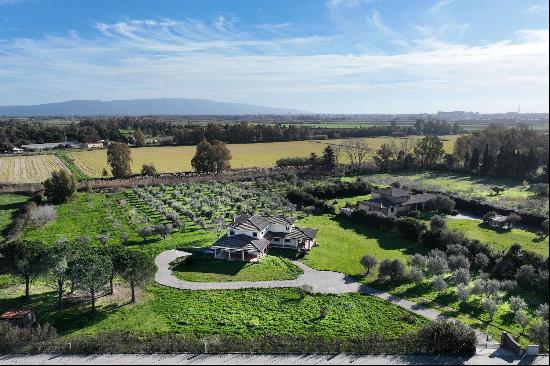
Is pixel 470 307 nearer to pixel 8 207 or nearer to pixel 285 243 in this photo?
pixel 285 243

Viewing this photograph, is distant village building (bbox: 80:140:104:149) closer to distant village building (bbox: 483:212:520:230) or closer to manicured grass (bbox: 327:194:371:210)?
manicured grass (bbox: 327:194:371:210)

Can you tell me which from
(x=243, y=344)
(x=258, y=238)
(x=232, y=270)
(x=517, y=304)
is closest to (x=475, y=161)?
(x=258, y=238)

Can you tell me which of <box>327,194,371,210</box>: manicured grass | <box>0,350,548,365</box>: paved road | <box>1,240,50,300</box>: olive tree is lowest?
<box>0,350,548,365</box>: paved road

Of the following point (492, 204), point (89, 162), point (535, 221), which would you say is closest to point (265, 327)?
point (535, 221)

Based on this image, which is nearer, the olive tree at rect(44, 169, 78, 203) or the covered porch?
the covered porch

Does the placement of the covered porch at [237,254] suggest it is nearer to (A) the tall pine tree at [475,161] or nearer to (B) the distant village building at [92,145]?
(A) the tall pine tree at [475,161]

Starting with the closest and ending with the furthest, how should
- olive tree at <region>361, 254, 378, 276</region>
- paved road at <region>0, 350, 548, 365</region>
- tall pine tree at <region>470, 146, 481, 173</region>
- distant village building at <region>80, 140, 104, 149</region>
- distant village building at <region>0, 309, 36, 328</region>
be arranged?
paved road at <region>0, 350, 548, 365</region>
distant village building at <region>0, 309, 36, 328</region>
olive tree at <region>361, 254, 378, 276</region>
tall pine tree at <region>470, 146, 481, 173</region>
distant village building at <region>80, 140, 104, 149</region>

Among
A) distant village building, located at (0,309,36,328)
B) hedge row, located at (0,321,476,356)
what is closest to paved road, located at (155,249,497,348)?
hedge row, located at (0,321,476,356)

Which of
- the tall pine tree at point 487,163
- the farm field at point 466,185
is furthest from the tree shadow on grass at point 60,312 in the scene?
the tall pine tree at point 487,163
